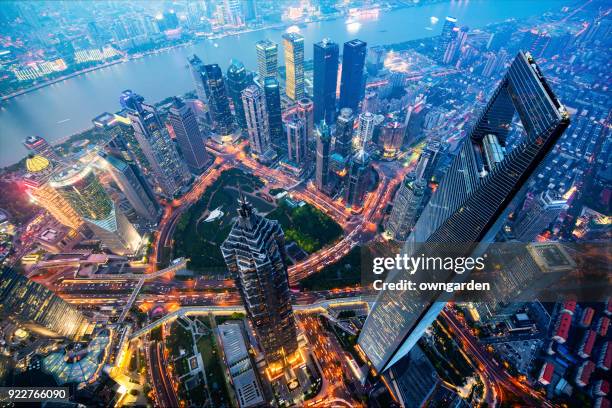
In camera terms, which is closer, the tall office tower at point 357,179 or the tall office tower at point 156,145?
the tall office tower at point 357,179

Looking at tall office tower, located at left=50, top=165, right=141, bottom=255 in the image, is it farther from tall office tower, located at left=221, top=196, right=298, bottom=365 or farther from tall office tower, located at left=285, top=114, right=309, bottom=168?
tall office tower, located at left=285, top=114, right=309, bottom=168

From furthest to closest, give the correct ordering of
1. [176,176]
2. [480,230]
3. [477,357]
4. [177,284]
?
1. [176,176]
2. [177,284]
3. [477,357]
4. [480,230]

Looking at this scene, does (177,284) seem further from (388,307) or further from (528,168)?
(528,168)

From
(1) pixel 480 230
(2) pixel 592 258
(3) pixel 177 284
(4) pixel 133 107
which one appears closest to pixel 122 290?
(3) pixel 177 284

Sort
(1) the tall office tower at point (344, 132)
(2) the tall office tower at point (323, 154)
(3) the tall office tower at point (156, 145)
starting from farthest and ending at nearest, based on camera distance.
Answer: (1) the tall office tower at point (344, 132) < (2) the tall office tower at point (323, 154) < (3) the tall office tower at point (156, 145)

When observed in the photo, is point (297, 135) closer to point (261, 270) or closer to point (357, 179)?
point (357, 179)

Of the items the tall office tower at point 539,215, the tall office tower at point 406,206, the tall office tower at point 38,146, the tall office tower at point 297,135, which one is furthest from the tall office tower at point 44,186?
the tall office tower at point 539,215

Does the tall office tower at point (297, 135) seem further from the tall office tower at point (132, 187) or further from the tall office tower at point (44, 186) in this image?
the tall office tower at point (44, 186)
